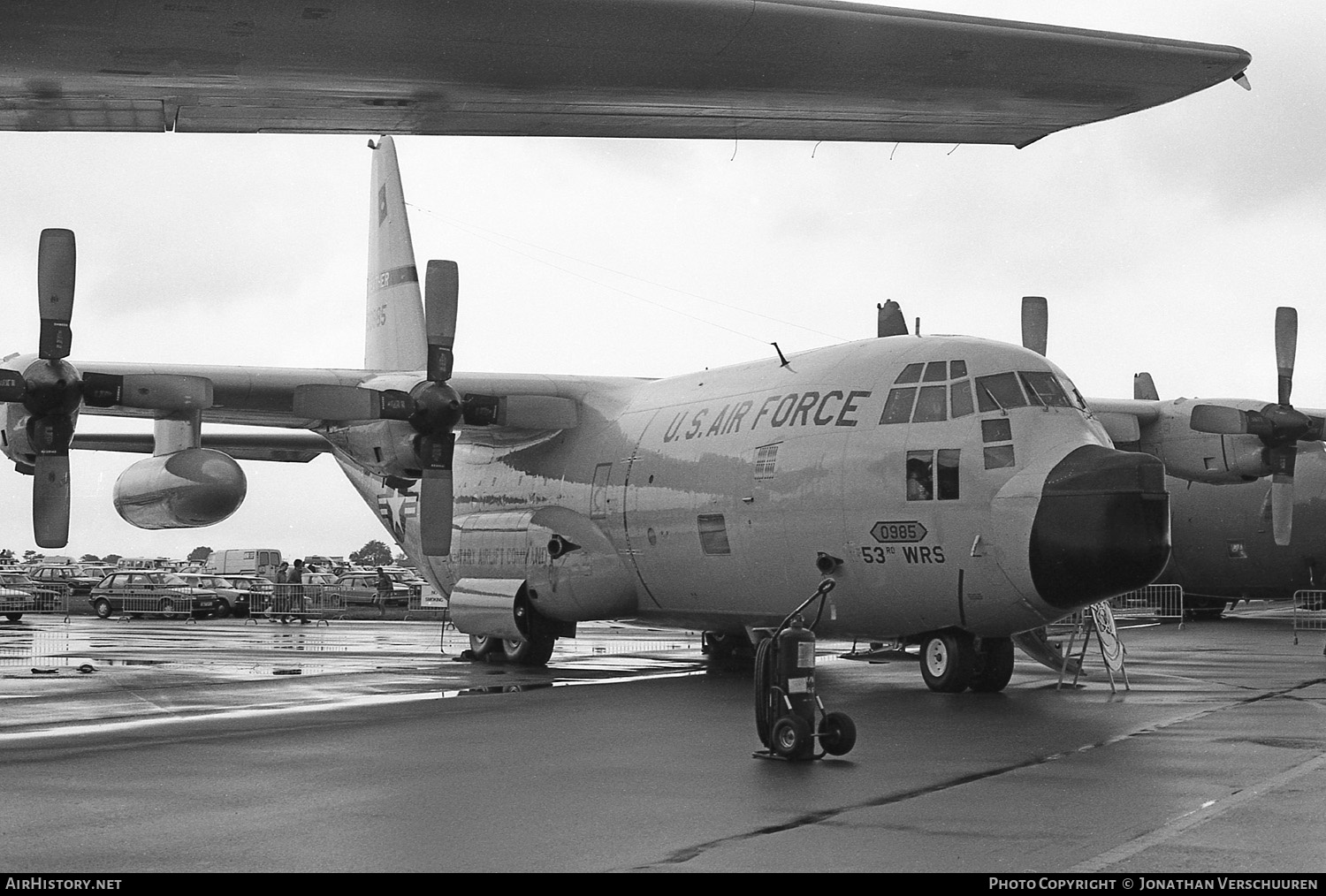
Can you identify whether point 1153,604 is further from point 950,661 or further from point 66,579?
point 66,579

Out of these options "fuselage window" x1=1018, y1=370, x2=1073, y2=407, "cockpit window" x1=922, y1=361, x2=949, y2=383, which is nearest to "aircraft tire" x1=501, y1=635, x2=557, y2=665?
"cockpit window" x1=922, y1=361, x2=949, y2=383

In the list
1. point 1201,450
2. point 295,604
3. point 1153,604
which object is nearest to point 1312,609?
point 1153,604

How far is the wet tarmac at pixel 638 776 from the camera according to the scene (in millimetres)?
7234

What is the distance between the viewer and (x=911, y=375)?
16.0 meters

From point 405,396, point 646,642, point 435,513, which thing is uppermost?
point 405,396

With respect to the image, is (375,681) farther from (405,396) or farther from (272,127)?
(272,127)

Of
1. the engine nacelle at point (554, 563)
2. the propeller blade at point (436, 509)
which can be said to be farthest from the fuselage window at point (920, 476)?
the propeller blade at point (436, 509)

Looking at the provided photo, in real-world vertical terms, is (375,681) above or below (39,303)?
below

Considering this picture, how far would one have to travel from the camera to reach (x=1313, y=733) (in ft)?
40.1

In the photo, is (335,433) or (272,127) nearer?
(272,127)

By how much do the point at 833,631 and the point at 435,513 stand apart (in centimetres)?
558

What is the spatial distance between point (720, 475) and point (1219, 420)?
7927mm

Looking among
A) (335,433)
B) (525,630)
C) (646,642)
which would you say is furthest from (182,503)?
(646,642)

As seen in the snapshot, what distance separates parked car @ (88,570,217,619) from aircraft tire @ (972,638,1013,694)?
105 ft
